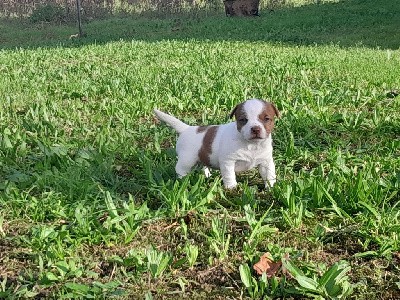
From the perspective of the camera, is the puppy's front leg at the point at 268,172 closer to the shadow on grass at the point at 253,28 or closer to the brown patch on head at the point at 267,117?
the brown patch on head at the point at 267,117

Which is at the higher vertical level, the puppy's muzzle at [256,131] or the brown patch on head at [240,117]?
→ the brown patch on head at [240,117]

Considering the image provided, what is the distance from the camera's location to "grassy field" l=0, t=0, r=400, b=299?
2.59 meters

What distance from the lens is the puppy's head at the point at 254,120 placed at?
3.28 m

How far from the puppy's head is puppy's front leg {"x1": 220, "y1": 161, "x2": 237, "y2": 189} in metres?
0.26

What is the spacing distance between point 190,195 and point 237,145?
473 mm

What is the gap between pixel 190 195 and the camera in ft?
11.0

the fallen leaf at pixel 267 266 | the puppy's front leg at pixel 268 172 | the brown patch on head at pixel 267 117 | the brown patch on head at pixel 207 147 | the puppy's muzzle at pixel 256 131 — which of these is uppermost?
the brown patch on head at pixel 267 117

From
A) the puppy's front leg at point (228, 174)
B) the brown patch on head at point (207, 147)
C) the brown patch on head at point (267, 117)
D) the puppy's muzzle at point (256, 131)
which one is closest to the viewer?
the puppy's muzzle at point (256, 131)

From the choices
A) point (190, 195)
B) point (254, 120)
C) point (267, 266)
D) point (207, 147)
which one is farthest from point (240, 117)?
point (267, 266)

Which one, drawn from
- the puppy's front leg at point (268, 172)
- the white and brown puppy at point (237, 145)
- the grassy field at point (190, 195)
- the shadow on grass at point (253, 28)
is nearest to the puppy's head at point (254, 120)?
the white and brown puppy at point (237, 145)

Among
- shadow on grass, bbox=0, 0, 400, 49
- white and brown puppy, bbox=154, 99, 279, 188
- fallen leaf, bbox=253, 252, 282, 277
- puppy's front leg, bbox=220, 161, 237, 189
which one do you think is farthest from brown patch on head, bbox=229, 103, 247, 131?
shadow on grass, bbox=0, 0, 400, 49

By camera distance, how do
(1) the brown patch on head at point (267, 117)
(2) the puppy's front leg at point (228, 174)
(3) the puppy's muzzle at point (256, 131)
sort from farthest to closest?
(2) the puppy's front leg at point (228, 174) < (1) the brown patch on head at point (267, 117) < (3) the puppy's muzzle at point (256, 131)

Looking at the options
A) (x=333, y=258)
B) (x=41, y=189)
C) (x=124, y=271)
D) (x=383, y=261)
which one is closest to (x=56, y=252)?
(x=124, y=271)

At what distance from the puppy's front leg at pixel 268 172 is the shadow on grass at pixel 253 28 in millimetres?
9516
